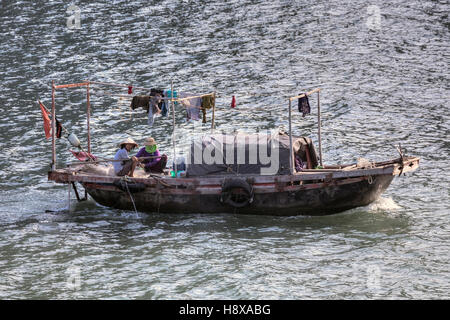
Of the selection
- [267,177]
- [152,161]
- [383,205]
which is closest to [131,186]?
[152,161]

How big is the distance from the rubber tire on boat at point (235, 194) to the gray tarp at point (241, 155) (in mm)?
464

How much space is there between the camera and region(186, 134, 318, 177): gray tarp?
22.3 m

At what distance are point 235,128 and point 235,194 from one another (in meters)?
9.84

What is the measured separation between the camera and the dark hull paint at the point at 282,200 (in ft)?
73.7

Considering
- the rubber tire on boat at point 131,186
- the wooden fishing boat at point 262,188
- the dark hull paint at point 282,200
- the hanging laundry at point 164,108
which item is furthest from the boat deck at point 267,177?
the hanging laundry at point 164,108

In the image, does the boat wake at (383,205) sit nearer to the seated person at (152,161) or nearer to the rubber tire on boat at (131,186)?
the seated person at (152,161)

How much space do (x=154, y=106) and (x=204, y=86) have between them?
1340cm

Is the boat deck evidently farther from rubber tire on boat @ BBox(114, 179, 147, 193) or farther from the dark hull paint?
the dark hull paint

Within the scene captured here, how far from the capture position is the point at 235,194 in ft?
73.2

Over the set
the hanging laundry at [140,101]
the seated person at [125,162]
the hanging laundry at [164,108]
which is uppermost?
the hanging laundry at [140,101]

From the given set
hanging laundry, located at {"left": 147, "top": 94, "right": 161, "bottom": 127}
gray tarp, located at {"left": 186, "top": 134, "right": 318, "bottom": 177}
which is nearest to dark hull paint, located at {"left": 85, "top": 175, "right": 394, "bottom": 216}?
gray tarp, located at {"left": 186, "top": 134, "right": 318, "bottom": 177}

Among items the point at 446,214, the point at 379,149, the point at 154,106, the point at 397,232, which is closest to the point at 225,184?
the point at 154,106

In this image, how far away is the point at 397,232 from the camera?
72.3 feet

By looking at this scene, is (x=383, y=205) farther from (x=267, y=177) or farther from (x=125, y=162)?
(x=125, y=162)
